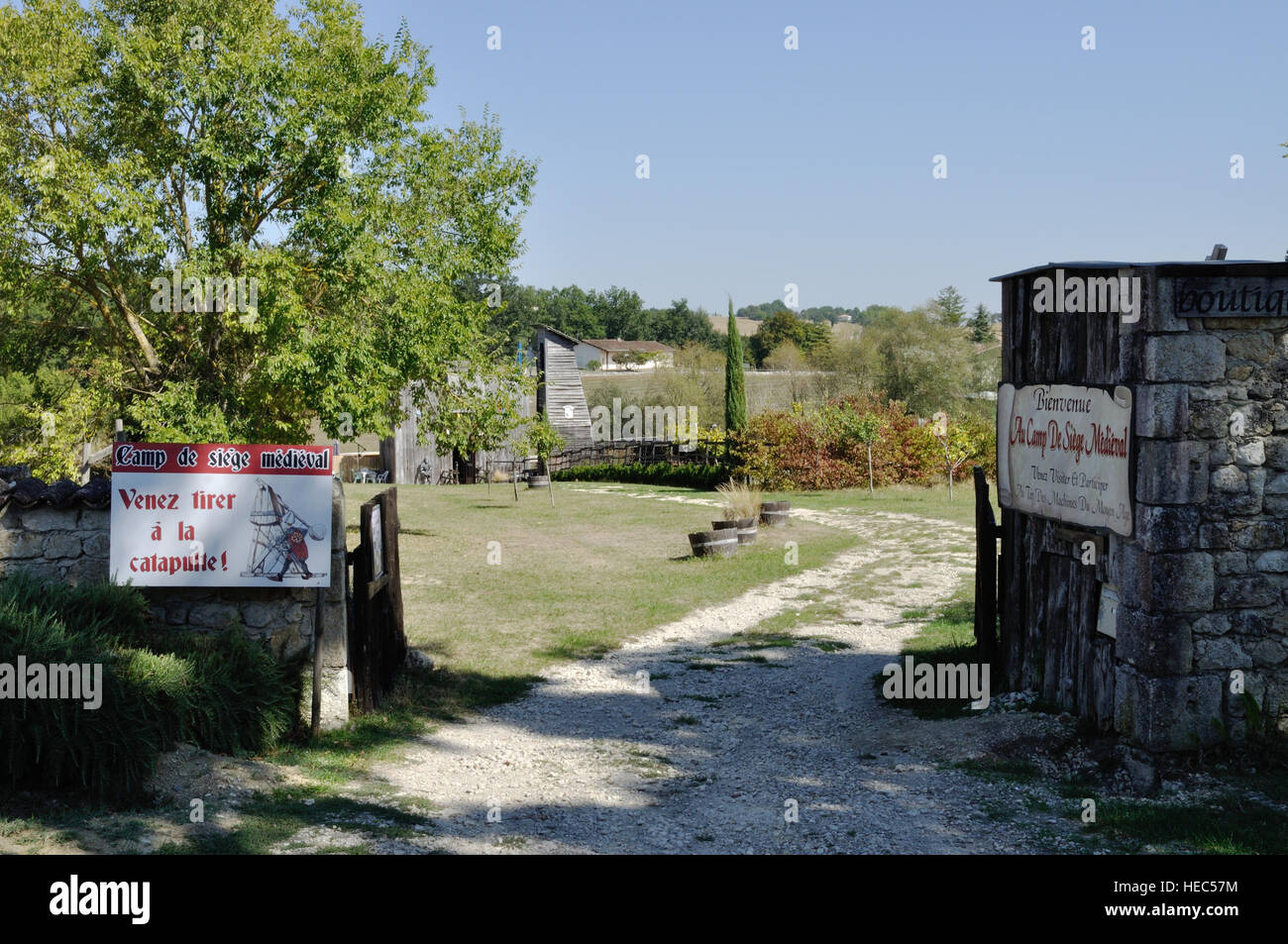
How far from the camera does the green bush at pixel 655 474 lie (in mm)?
32500

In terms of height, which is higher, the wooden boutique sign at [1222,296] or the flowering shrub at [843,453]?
the wooden boutique sign at [1222,296]

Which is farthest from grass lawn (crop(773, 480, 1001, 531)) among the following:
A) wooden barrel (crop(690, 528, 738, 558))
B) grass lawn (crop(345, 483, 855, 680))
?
wooden barrel (crop(690, 528, 738, 558))

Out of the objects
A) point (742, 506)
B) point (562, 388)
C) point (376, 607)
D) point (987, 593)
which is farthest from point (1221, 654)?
point (562, 388)

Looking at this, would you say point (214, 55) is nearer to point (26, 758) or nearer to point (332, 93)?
point (332, 93)

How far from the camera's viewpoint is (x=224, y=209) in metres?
16.9

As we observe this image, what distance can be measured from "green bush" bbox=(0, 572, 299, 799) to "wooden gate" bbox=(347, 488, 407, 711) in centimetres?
84

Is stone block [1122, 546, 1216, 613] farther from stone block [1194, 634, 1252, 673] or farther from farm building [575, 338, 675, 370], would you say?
farm building [575, 338, 675, 370]

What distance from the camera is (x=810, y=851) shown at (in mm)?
5762

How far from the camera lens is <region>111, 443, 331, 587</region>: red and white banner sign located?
777cm

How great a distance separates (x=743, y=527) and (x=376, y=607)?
11157 mm

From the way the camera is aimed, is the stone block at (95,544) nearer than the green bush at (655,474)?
Yes

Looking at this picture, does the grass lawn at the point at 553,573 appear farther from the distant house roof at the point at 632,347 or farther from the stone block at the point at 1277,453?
the distant house roof at the point at 632,347

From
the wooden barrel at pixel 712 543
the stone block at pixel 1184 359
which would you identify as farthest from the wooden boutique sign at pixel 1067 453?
the wooden barrel at pixel 712 543

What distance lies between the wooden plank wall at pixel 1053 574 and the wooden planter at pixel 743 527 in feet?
33.8
